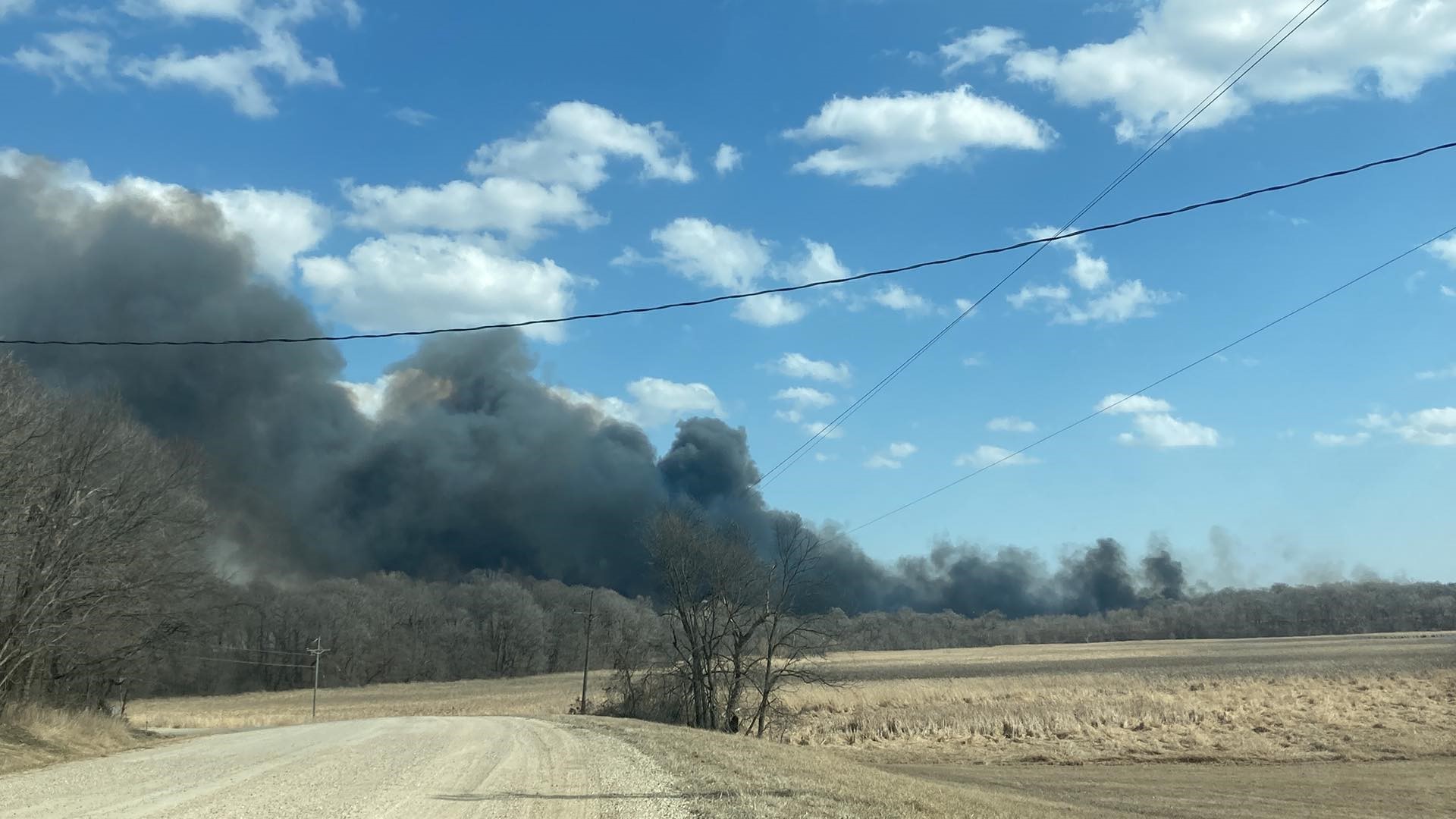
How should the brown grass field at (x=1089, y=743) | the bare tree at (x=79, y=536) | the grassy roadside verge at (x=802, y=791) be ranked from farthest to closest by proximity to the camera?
the bare tree at (x=79, y=536) → the brown grass field at (x=1089, y=743) → the grassy roadside verge at (x=802, y=791)

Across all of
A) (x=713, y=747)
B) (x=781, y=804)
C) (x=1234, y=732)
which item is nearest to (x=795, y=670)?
(x=1234, y=732)

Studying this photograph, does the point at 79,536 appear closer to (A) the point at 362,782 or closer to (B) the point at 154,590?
(B) the point at 154,590

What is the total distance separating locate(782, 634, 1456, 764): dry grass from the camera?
3284 cm

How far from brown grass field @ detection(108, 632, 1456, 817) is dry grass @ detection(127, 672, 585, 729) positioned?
856mm

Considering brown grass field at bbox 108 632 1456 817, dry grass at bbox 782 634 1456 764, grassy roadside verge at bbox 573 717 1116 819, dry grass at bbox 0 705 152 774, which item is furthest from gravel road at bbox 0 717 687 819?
dry grass at bbox 782 634 1456 764

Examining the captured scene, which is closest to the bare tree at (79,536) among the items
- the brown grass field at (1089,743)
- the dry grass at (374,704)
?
the brown grass field at (1089,743)

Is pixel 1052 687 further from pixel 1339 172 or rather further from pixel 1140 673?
pixel 1339 172

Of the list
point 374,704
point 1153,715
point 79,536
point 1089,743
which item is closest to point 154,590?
point 79,536

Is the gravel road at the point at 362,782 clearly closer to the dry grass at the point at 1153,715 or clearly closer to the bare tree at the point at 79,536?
the bare tree at the point at 79,536

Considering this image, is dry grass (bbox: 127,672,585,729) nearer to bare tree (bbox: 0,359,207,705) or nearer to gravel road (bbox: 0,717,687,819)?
bare tree (bbox: 0,359,207,705)

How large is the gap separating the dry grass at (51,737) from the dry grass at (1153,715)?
2278cm

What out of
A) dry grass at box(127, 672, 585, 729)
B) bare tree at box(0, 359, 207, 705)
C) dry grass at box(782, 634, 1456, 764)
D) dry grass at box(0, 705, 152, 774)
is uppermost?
bare tree at box(0, 359, 207, 705)

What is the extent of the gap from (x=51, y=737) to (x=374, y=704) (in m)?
67.2

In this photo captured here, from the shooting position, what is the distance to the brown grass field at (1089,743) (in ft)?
55.2
